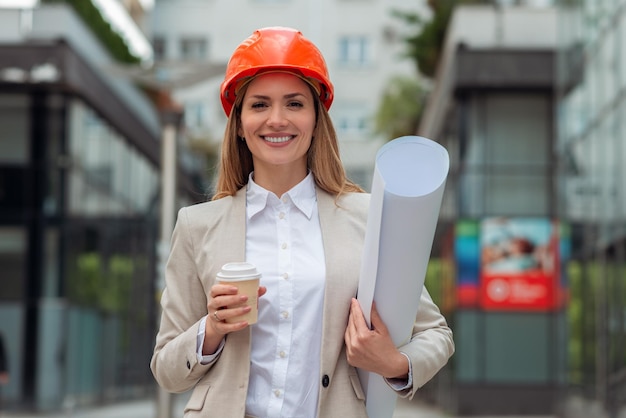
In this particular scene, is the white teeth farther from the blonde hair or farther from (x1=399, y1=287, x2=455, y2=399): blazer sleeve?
(x1=399, y1=287, x2=455, y2=399): blazer sleeve

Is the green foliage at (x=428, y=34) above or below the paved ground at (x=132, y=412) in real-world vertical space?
above

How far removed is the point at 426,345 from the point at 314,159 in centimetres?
54

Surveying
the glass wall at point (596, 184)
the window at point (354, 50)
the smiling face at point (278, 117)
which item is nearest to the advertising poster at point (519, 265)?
the glass wall at point (596, 184)

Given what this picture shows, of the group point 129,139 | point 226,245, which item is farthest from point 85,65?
point 226,245

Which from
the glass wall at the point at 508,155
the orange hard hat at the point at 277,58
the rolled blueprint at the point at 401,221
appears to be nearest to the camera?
the rolled blueprint at the point at 401,221

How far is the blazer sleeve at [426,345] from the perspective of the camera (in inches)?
105

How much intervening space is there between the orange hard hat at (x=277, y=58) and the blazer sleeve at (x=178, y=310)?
42 centimetres

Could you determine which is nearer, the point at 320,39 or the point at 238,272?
the point at 238,272

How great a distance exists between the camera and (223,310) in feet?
8.27

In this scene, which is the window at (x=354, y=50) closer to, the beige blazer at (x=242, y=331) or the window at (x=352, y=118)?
the window at (x=352, y=118)

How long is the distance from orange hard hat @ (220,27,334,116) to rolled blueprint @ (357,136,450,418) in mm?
366

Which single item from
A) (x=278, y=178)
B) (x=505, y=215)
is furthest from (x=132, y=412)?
(x=278, y=178)

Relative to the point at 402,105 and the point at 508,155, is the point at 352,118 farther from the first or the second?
the point at 508,155

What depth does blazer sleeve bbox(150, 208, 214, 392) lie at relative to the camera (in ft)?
8.92
